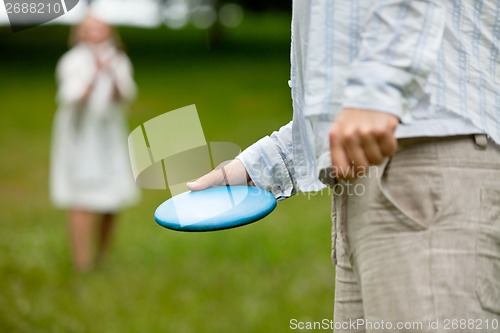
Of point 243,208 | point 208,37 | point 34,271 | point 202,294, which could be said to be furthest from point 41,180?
point 208,37

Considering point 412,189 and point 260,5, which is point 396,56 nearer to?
point 412,189

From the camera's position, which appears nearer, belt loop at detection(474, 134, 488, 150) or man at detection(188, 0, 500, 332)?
man at detection(188, 0, 500, 332)

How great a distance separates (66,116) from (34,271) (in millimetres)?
1441

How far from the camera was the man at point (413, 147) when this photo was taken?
4.90 ft

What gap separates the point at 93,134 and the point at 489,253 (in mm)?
5529

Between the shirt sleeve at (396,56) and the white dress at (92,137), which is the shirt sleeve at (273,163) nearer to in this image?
the shirt sleeve at (396,56)

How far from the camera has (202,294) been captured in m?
→ 5.27

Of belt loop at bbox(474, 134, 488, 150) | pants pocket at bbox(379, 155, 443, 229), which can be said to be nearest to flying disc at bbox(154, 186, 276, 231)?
pants pocket at bbox(379, 155, 443, 229)

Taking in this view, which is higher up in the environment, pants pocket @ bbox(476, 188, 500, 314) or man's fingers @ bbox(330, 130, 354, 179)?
man's fingers @ bbox(330, 130, 354, 179)

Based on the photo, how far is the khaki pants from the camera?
5.11 ft

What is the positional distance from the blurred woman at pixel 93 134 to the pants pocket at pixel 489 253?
5.27m

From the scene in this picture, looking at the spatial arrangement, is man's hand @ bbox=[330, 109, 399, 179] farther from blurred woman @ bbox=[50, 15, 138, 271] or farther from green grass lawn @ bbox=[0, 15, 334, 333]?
blurred woman @ bbox=[50, 15, 138, 271]

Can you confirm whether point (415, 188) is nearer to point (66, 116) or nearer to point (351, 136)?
point (351, 136)

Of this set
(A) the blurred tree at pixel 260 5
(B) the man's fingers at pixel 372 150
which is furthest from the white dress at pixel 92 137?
(A) the blurred tree at pixel 260 5
